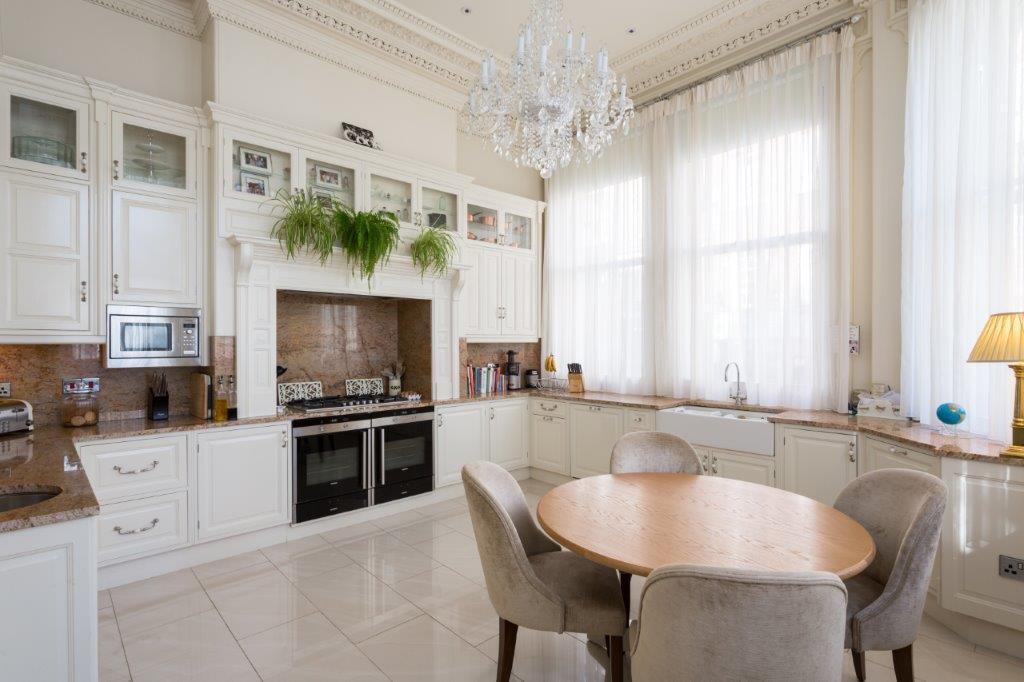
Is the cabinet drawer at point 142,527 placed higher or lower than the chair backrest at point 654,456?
lower

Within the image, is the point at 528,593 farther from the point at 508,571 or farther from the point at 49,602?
the point at 49,602

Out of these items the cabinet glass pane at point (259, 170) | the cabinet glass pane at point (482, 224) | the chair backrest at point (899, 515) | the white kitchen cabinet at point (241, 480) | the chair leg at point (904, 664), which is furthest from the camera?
the cabinet glass pane at point (482, 224)

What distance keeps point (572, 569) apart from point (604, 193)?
160 inches

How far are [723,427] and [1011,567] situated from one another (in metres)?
1.69

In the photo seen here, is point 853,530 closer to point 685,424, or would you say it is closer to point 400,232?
point 685,424

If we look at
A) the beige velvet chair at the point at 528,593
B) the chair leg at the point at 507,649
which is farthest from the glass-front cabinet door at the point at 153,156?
the chair leg at the point at 507,649

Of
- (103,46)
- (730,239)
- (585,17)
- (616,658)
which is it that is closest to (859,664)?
(616,658)

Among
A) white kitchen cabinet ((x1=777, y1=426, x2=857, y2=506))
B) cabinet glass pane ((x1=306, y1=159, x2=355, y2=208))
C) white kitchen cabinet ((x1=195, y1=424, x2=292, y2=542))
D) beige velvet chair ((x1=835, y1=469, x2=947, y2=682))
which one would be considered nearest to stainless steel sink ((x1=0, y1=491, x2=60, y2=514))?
white kitchen cabinet ((x1=195, y1=424, x2=292, y2=542))

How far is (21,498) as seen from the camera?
185cm

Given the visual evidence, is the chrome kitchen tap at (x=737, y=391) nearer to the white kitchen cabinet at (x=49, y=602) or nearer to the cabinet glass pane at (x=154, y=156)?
the white kitchen cabinet at (x=49, y=602)

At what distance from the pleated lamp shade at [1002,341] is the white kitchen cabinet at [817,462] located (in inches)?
36.6

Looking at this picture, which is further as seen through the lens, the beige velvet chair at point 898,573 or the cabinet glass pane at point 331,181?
the cabinet glass pane at point 331,181

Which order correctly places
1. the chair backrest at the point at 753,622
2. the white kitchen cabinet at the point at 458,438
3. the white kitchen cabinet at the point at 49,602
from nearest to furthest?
the chair backrest at the point at 753,622 < the white kitchen cabinet at the point at 49,602 < the white kitchen cabinet at the point at 458,438

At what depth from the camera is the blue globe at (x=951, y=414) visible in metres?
2.80
